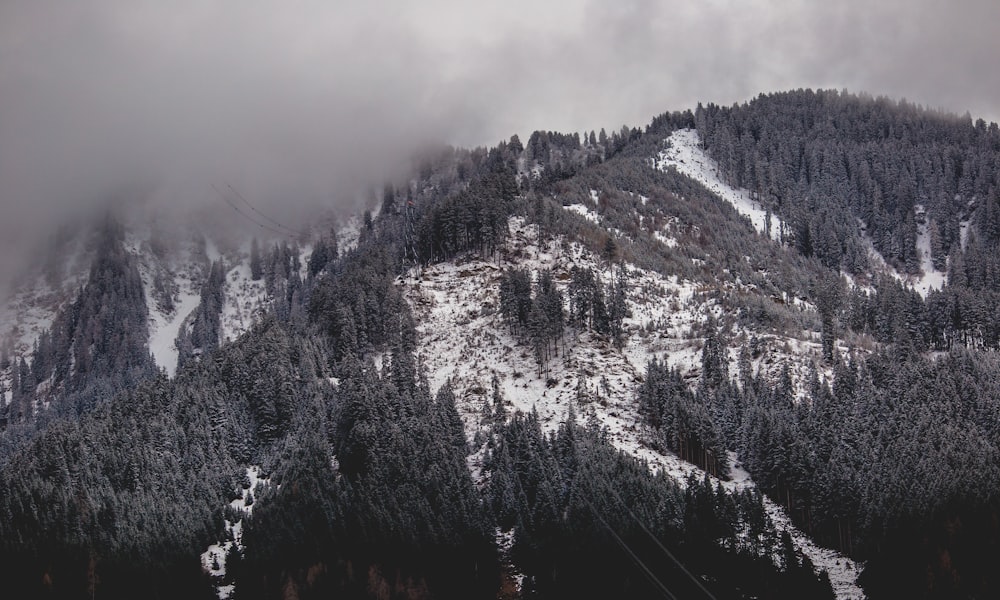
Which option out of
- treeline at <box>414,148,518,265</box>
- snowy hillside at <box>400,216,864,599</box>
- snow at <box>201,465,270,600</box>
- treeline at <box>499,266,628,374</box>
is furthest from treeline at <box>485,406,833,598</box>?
treeline at <box>414,148,518,265</box>

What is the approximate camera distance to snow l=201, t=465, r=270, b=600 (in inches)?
4298

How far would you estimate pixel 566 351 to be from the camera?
5792 inches

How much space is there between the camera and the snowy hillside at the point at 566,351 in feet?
431

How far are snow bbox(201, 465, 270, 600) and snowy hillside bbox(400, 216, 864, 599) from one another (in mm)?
33737

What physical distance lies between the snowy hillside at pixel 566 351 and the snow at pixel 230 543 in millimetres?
33737

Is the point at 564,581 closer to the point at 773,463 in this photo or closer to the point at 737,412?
the point at 773,463

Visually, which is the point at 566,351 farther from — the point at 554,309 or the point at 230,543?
the point at 230,543

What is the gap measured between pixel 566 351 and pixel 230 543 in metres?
64.1

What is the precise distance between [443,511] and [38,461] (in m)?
77.4

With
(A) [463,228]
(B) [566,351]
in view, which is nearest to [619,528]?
(B) [566,351]

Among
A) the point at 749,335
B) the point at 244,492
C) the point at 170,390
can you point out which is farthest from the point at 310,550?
the point at 749,335

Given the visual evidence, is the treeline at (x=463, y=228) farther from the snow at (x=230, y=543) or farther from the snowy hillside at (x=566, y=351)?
the snow at (x=230, y=543)

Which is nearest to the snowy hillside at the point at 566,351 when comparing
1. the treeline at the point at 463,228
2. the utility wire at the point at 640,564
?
the treeline at the point at 463,228

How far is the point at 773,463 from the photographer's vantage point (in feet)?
382
